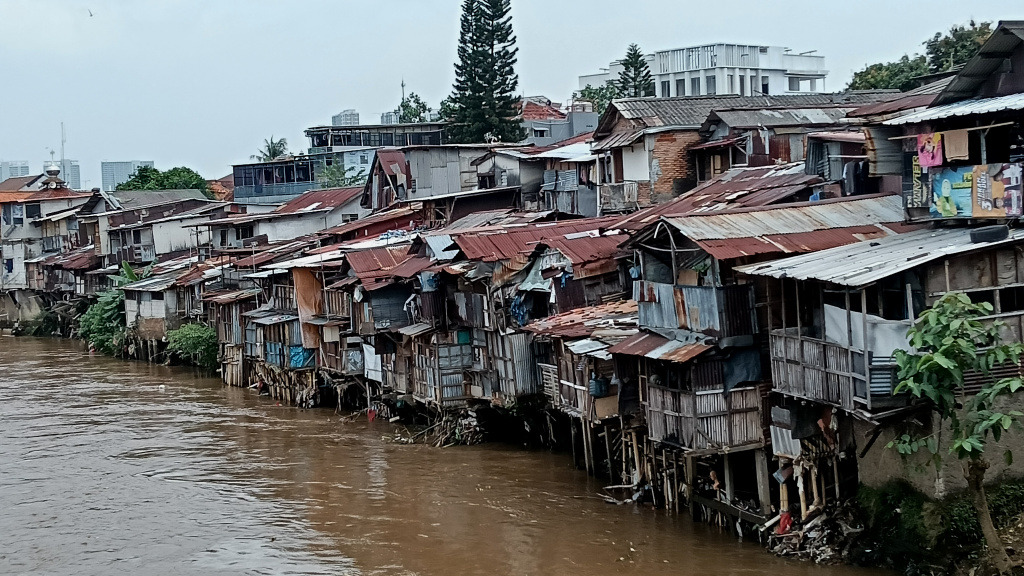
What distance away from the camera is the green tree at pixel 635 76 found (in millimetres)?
57125

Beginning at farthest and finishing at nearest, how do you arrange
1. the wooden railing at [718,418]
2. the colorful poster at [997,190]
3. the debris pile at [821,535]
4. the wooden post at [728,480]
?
the wooden post at [728,480] < the wooden railing at [718,418] < the debris pile at [821,535] < the colorful poster at [997,190]

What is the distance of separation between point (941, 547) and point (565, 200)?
2211 centimetres

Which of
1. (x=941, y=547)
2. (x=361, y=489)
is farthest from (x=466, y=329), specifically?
(x=941, y=547)

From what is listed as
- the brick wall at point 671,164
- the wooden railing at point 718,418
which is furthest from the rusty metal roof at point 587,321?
the brick wall at point 671,164

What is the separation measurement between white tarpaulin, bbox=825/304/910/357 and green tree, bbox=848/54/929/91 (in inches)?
986

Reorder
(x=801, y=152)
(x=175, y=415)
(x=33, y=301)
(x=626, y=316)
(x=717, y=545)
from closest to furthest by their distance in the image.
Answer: (x=717, y=545), (x=626, y=316), (x=801, y=152), (x=175, y=415), (x=33, y=301)

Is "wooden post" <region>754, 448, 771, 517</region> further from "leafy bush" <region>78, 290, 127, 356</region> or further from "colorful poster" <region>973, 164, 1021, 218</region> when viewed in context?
"leafy bush" <region>78, 290, 127, 356</region>

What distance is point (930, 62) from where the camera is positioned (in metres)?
42.6

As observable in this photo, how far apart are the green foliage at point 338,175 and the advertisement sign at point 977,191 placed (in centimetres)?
4096

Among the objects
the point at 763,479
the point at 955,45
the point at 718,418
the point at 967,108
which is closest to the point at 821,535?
the point at 763,479

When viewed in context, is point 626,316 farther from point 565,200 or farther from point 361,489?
point 565,200

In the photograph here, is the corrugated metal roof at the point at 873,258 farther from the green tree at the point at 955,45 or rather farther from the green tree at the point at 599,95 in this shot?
the green tree at the point at 599,95

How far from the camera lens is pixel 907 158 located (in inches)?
808

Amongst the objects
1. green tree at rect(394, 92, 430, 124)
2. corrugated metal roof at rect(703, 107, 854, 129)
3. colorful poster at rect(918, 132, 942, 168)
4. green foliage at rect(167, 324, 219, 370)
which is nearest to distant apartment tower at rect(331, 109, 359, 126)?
green tree at rect(394, 92, 430, 124)
